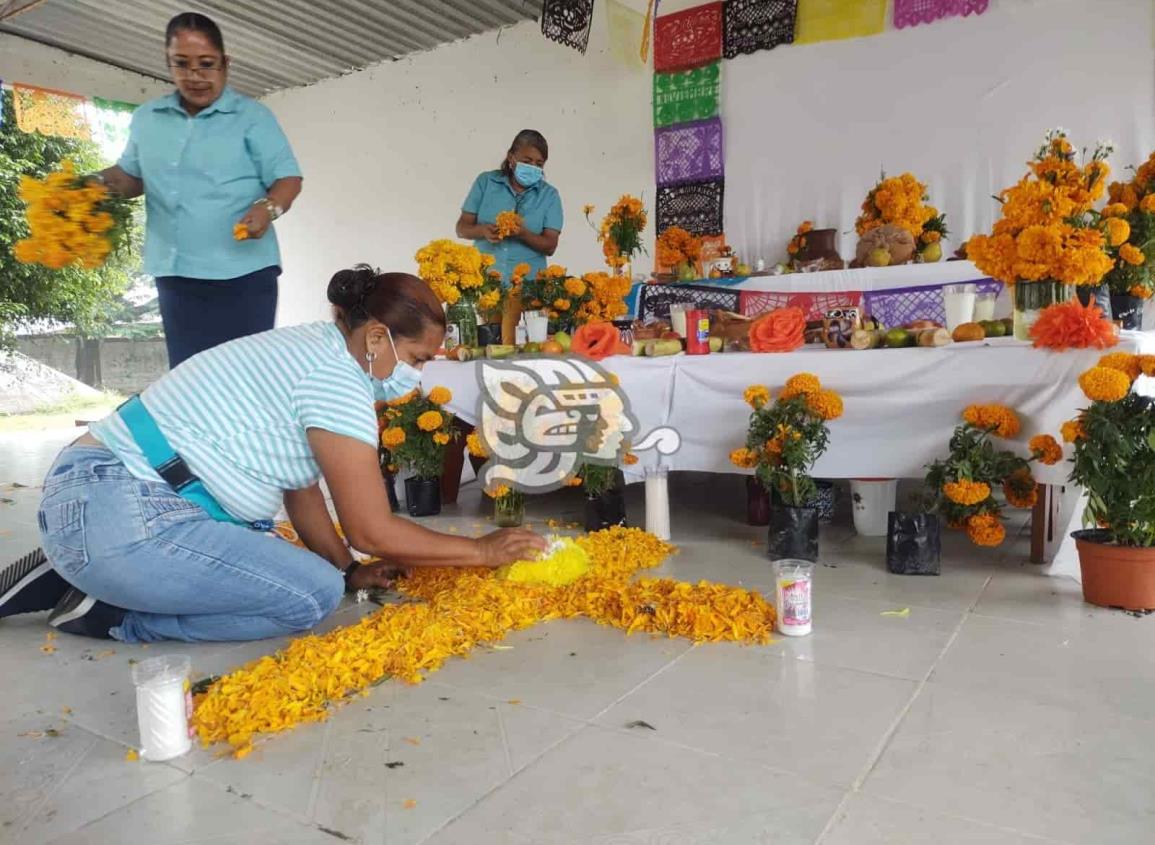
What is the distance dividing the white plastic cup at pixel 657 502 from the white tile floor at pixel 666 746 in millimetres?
915

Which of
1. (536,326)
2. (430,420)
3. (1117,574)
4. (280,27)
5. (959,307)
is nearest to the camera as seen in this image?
(1117,574)

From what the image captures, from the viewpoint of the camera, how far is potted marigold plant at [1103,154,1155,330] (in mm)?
2518

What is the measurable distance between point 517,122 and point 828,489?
5.33 metres

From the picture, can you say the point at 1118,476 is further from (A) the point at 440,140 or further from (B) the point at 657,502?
(A) the point at 440,140

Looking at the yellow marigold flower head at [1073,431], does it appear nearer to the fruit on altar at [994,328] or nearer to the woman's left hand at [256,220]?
the fruit on altar at [994,328]

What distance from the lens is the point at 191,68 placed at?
2484 millimetres

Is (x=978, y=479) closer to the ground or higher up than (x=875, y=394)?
closer to the ground

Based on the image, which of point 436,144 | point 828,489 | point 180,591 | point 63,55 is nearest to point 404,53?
point 436,144

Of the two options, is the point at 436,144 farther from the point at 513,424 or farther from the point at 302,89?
the point at 513,424

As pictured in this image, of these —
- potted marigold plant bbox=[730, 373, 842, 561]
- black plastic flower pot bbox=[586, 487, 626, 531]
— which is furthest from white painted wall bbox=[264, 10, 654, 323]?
potted marigold plant bbox=[730, 373, 842, 561]

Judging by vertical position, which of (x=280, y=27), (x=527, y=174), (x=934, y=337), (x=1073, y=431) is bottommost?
(x=1073, y=431)

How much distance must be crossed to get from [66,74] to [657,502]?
7948 millimetres

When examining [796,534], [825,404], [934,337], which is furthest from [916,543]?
[934,337]

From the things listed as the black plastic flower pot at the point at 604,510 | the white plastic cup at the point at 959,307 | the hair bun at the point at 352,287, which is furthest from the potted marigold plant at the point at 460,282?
the white plastic cup at the point at 959,307
